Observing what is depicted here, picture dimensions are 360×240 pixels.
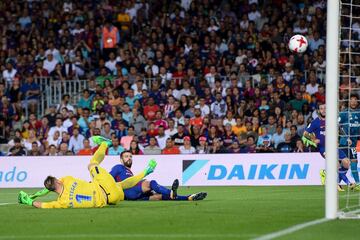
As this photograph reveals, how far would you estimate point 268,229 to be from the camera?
11.9m

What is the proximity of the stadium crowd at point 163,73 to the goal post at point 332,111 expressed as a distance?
11837mm

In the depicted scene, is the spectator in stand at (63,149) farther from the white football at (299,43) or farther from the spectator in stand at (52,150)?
the white football at (299,43)

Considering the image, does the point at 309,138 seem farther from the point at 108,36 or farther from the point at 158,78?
the point at 108,36

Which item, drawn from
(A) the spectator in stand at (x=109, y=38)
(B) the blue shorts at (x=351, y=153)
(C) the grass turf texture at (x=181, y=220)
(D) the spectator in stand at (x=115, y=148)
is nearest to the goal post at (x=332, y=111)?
(C) the grass turf texture at (x=181, y=220)

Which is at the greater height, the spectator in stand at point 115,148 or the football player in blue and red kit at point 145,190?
the spectator in stand at point 115,148

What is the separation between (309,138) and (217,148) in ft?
16.8

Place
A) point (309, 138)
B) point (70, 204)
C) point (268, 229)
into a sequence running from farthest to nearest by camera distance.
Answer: point (309, 138), point (70, 204), point (268, 229)

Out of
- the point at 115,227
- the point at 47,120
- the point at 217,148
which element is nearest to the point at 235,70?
the point at 217,148

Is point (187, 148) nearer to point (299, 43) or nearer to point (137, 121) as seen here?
point (137, 121)

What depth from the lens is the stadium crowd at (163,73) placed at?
2631cm

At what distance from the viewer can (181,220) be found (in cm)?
1341

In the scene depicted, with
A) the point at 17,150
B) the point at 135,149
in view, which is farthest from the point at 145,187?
the point at 17,150

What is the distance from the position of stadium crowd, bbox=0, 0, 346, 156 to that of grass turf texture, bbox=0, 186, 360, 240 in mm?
7872

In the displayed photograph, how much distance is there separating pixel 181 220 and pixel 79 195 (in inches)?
114
